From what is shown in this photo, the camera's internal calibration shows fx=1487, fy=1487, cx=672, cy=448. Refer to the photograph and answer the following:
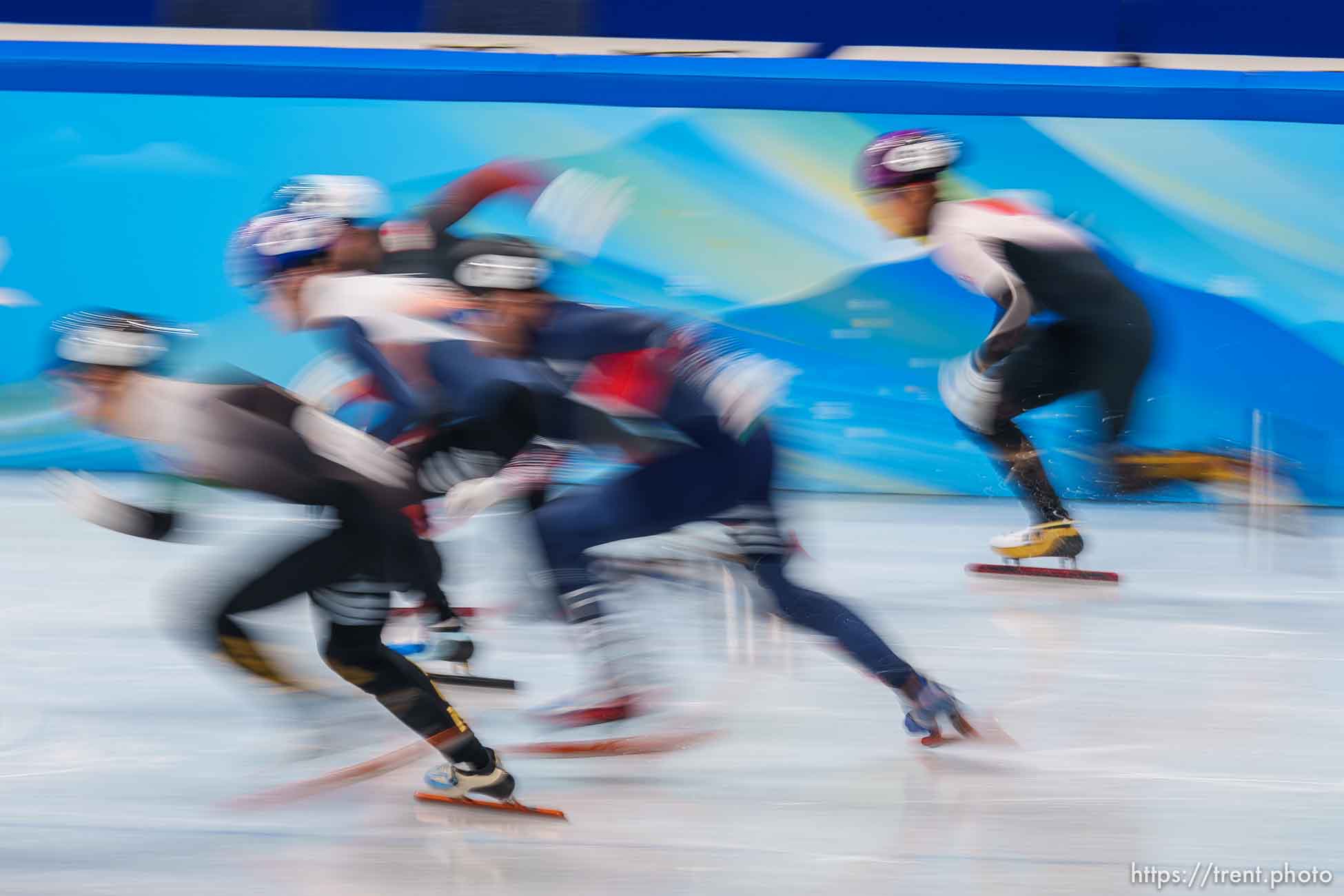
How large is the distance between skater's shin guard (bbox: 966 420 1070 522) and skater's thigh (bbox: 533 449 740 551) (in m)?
2.15

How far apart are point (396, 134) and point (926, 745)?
4516 mm

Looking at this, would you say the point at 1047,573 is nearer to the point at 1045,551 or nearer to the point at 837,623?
the point at 1045,551

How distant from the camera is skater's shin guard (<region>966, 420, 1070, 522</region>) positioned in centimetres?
481

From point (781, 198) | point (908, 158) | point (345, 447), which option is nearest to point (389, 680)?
point (345, 447)

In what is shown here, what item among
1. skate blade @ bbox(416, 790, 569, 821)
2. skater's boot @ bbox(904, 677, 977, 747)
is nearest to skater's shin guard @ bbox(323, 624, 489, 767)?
skate blade @ bbox(416, 790, 569, 821)

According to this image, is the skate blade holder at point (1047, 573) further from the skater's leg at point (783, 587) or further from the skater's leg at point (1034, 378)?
the skater's leg at point (783, 587)

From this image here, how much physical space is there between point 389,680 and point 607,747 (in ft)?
2.03

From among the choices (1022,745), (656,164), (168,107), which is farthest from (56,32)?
(1022,745)

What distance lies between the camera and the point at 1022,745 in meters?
2.99

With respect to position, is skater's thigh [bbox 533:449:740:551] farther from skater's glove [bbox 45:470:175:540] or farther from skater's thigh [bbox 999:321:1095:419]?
skater's thigh [bbox 999:321:1095:419]

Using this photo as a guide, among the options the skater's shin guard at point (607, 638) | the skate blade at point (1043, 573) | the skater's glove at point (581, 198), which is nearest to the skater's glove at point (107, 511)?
the skater's shin guard at point (607, 638)

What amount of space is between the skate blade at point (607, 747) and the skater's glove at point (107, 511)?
2.70 feet

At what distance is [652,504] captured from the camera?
2.87m

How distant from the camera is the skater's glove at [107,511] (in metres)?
2.43
